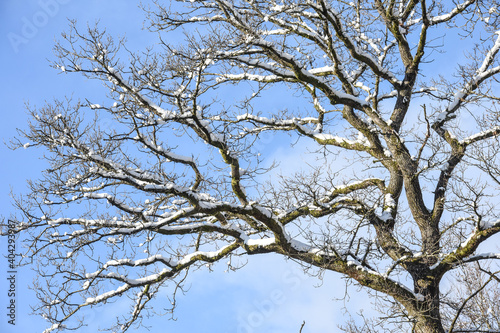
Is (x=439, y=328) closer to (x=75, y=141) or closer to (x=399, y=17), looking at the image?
(x=399, y=17)

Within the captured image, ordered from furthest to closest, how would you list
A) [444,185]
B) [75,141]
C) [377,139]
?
[377,139], [444,185], [75,141]

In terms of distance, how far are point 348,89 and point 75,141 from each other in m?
6.10

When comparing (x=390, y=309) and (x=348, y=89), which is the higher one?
(x=348, y=89)

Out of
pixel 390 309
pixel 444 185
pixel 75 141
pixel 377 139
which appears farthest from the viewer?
pixel 377 139

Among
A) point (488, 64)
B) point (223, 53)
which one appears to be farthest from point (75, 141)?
point (488, 64)

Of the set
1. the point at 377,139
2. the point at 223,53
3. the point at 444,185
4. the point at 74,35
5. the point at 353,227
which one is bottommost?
the point at 353,227

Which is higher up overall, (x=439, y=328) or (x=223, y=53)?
(x=223, y=53)

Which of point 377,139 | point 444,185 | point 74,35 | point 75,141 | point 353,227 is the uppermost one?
point 74,35

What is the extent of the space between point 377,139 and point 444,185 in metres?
1.71

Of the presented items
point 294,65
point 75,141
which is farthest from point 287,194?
point 75,141

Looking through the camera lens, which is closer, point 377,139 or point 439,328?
point 439,328

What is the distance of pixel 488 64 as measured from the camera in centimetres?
970

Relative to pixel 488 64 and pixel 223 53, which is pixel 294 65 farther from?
pixel 488 64

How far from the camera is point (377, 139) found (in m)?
10.5
